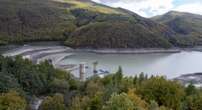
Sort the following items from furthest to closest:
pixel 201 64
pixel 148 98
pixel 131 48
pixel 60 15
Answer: pixel 60 15, pixel 131 48, pixel 201 64, pixel 148 98

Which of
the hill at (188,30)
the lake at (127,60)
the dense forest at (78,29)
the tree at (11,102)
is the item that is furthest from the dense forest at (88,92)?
the hill at (188,30)

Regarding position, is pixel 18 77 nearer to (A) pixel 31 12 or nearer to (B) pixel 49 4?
(A) pixel 31 12

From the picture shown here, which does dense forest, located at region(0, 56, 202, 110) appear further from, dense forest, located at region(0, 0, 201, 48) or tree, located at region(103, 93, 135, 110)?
dense forest, located at region(0, 0, 201, 48)

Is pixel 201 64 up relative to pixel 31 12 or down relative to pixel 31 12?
down

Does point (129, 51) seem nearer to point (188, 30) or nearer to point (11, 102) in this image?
point (188, 30)

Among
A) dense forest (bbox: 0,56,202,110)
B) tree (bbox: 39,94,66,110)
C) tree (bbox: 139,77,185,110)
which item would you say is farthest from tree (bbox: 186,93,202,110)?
tree (bbox: 39,94,66,110)

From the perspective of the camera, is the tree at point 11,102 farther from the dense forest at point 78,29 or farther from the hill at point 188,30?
the hill at point 188,30

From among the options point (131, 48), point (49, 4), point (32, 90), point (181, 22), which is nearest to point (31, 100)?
point (32, 90)
